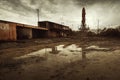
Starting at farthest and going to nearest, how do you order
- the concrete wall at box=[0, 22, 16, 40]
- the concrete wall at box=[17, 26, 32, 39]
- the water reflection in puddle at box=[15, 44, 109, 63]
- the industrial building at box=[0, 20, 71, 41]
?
the concrete wall at box=[17, 26, 32, 39]
the industrial building at box=[0, 20, 71, 41]
the concrete wall at box=[0, 22, 16, 40]
the water reflection in puddle at box=[15, 44, 109, 63]

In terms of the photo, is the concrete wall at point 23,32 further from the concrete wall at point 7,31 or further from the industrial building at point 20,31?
the concrete wall at point 7,31

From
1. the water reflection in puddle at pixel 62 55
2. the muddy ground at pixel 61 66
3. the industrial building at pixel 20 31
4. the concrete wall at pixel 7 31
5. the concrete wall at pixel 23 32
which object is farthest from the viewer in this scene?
the concrete wall at pixel 23 32

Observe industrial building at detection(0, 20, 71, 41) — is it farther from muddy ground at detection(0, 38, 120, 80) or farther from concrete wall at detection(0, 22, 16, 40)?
muddy ground at detection(0, 38, 120, 80)

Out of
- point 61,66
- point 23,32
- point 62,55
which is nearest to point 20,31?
point 23,32

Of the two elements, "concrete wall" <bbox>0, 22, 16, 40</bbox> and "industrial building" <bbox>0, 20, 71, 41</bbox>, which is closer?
"concrete wall" <bbox>0, 22, 16, 40</bbox>

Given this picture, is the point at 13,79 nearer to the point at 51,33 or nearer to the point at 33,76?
the point at 33,76

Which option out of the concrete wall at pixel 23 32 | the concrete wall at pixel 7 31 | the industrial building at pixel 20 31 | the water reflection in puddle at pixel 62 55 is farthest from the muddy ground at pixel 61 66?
the concrete wall at pixel 23 32

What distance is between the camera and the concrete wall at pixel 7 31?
419 inches

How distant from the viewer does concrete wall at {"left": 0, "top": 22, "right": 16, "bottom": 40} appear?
1065 cm

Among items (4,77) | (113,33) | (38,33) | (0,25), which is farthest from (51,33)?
(4,77)

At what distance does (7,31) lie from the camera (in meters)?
11.2

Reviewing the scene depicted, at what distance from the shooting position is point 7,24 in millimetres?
11273

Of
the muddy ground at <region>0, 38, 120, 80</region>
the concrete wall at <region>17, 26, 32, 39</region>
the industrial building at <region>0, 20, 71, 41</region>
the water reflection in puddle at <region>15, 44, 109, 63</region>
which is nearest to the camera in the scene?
the muddy ground at <region>0, 38, 120, 80</region>

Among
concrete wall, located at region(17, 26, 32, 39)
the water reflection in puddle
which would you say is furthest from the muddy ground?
concrete wall, located at region(17, 26, 32, 39)
